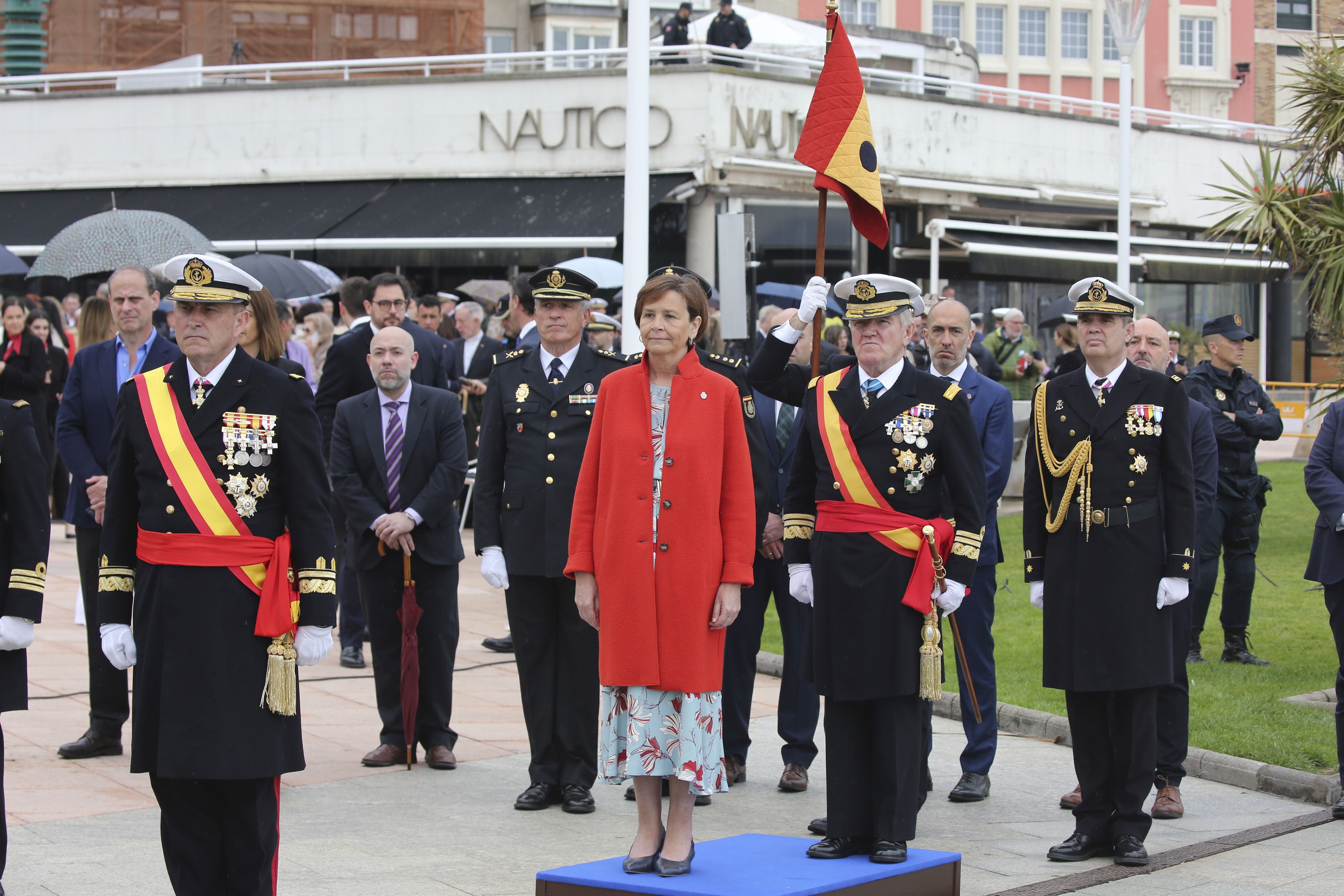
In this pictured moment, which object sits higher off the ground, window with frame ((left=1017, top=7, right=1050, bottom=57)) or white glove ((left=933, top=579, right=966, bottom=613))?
window with frame ((left=1017, top=7, right=1050, bottom=57))

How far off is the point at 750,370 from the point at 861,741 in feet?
5.86

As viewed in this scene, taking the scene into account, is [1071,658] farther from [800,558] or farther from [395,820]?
[395,820]

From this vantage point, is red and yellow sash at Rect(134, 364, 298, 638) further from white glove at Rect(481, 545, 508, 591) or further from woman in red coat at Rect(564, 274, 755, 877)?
white glove at Rect(481, 545, 508, 591)

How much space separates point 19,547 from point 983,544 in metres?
4.01

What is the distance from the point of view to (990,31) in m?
46.7

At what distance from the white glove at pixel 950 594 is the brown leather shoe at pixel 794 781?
1.82 metres

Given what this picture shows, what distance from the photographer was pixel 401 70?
1169 inches

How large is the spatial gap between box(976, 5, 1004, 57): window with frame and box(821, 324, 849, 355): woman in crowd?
38647 millimetres

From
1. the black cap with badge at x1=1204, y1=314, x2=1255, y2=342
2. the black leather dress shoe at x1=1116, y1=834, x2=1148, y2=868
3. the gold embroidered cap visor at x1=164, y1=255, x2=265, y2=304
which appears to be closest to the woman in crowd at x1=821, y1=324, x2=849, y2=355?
the black cap with badge at x1=1204, y1=314, x2=1255, y2=342

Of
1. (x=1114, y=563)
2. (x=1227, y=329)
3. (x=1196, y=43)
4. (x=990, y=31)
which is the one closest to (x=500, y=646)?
(x=1227, y=329)

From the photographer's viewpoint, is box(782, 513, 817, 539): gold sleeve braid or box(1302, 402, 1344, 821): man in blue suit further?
box(1302, 402, 1344, 821): man in blue suit

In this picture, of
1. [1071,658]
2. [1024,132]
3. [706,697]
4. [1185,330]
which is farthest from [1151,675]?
[1185,330]

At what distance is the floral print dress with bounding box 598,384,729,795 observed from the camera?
211 inches

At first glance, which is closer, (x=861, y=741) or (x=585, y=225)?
(x=861, y=741)
